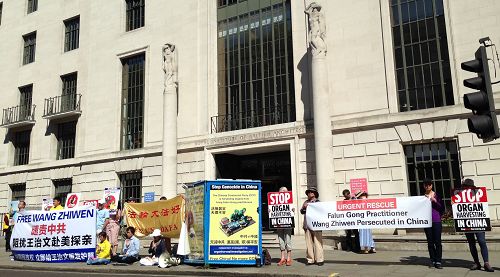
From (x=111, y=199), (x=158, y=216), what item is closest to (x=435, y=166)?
(x=158, y=216)

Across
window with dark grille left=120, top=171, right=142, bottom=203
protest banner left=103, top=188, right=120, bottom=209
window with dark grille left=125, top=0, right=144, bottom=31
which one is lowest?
protest banner left=103, top=188, right=120, bottom=209

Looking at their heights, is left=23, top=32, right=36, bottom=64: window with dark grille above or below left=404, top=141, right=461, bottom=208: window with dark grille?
above

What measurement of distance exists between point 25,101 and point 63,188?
329 inches

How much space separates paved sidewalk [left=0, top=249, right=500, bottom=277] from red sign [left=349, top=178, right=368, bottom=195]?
3586 mm

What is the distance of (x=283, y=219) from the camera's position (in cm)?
1240

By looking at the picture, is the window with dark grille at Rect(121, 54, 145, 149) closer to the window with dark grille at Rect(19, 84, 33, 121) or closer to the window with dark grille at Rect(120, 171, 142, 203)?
the window with dark grille at Rect(120, 171, 142, 203)

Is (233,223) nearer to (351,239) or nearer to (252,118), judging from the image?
(351,239)

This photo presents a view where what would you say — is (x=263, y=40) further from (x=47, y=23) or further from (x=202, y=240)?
(x=47, y=23)

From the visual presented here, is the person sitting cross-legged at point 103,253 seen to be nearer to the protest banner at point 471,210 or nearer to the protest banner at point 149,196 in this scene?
the protest banner at point 149,196

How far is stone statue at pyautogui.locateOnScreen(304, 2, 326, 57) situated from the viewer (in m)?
18.6

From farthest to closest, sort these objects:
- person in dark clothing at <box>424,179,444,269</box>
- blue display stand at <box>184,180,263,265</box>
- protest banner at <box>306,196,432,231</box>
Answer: blue display stand at <box>184,180,263,265</box>
protest banner at <box>306,196,432,231</box>
person in dark clothing at <box>424,179,444,269</box>

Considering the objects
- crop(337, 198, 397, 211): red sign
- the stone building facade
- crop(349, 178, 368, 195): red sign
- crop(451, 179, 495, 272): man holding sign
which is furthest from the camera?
crop(349, 178, 368, 195): red sign

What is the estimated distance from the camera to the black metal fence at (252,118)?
2075 cm

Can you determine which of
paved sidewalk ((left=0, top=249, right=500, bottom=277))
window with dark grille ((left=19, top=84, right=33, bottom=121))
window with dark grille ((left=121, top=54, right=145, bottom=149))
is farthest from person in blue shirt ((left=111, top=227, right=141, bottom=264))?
window with dark grille ((left=19, top=84, right=33, bottom=121))
